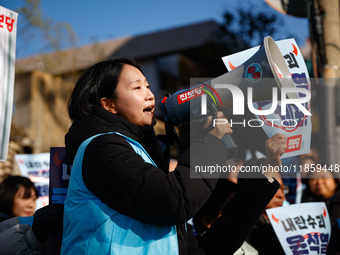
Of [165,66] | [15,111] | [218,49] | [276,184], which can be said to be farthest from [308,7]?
[165,66]

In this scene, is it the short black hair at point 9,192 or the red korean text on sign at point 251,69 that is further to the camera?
the short black hair at point 9,192

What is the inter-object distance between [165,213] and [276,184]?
1.86 ft

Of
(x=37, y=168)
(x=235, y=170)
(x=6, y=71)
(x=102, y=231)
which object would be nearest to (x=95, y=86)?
(x=102, y=231)

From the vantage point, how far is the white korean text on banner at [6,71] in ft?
7.71

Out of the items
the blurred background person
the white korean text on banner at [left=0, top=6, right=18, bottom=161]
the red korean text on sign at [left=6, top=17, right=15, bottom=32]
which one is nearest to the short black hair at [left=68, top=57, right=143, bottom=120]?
the white korean text on banner at [left=0, top=6, right=18, bottom=161]

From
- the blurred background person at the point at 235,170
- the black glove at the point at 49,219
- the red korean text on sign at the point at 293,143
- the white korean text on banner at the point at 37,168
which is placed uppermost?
the red korean text on sign at the point at 293,143

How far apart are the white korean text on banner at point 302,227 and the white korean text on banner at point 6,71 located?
1850 millimetres

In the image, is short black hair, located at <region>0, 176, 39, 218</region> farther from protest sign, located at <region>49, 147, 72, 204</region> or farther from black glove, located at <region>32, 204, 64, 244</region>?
black glove, located at <region>32, 204, 64, 244</region>

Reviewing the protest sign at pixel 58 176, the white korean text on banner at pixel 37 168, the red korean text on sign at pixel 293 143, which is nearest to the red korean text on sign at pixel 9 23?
the protest sign at pixel 58 176

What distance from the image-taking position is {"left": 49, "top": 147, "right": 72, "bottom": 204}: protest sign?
6.22 ft

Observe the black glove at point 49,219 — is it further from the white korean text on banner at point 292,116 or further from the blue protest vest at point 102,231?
the white korean text on banner at point 292,116

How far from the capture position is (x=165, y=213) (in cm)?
131

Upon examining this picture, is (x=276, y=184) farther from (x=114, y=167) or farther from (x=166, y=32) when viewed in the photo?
(x=166, y=32)

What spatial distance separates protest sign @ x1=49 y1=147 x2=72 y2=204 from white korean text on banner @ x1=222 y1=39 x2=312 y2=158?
3.28 ft
